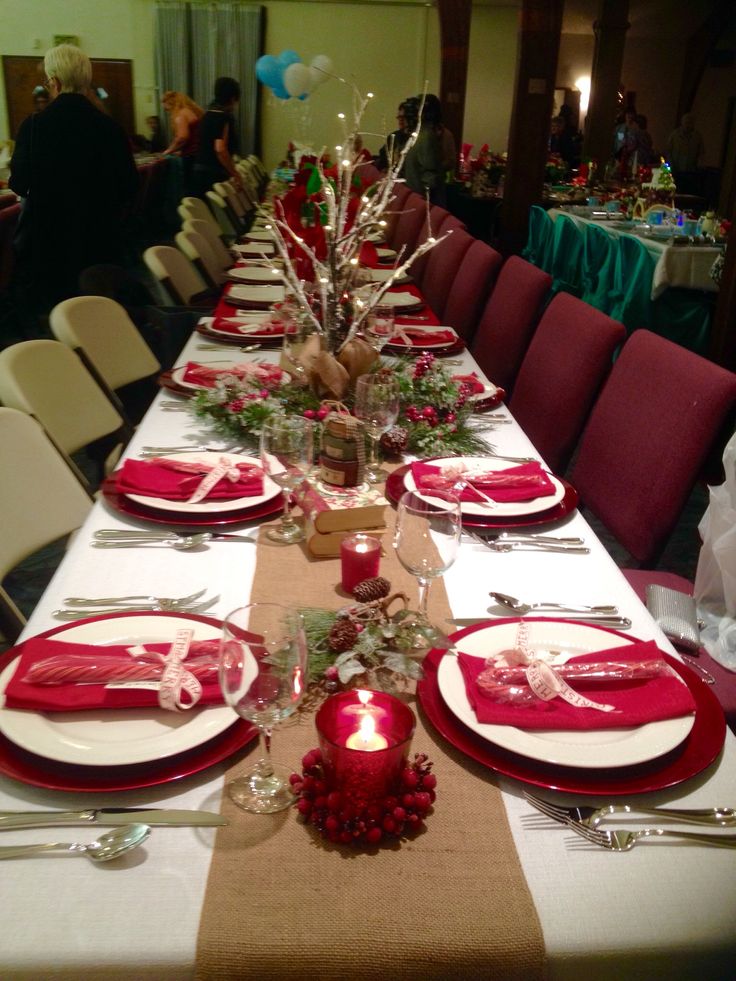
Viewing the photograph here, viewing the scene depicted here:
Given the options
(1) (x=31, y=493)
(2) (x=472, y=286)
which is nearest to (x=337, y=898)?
(1) (x=31, y=493)

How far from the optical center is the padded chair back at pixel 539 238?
673cm

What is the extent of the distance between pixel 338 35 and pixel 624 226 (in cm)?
825

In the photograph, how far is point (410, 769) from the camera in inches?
33.2

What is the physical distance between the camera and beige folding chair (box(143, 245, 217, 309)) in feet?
11.5

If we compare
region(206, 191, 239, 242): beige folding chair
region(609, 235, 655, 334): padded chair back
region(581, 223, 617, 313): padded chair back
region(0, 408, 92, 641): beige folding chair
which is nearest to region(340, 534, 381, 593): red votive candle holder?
region(0, 408, 92, 641): beige folding chair

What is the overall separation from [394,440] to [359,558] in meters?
0.53

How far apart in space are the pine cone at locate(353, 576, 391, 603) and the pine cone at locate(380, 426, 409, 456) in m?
0.60

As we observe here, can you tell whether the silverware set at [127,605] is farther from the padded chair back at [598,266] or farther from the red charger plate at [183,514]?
the padded chair back at [598,266]

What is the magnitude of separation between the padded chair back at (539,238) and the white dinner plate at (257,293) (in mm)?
4019

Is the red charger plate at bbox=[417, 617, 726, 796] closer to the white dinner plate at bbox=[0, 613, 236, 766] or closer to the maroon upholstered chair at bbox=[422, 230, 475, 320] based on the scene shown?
the white dinner plate at bbox=[0, 613, 236, 766]

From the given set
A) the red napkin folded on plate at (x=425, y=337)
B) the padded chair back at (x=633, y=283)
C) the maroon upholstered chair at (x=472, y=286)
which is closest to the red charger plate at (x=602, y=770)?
the red napkin folded on plate at (x=425, y=337)

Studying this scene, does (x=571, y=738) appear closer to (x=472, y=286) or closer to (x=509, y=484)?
(x=509, y=484)

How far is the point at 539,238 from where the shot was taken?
22.9 feet

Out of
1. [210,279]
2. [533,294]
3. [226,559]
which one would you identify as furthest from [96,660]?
[210,279]
